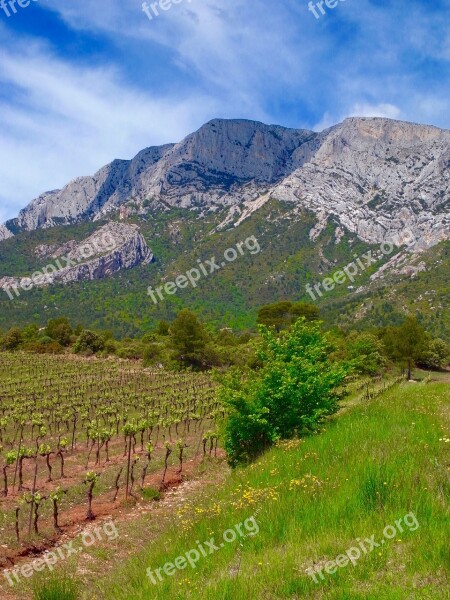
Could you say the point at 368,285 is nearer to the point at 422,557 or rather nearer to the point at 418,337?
the point at 418,337

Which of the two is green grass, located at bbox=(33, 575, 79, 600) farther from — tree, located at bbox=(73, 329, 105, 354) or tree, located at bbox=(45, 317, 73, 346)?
tree, located at bbox=(45, 317, 73, 346)

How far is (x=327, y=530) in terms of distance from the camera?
5387 mm

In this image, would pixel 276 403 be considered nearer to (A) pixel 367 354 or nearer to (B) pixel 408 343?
(A) pixel 367 354

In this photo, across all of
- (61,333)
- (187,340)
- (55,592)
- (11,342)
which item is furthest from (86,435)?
(61,333)

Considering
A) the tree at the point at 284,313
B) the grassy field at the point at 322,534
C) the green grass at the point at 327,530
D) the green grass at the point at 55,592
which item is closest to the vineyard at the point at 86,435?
the green grass at the point at 55,592

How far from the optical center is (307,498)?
21.6 feet

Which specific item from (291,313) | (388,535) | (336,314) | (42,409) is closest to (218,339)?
(291,313)

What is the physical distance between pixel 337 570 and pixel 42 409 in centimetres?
3888

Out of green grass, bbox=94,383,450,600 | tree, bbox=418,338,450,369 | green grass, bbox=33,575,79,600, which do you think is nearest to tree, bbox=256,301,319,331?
tree, bbox=418,338,450,369

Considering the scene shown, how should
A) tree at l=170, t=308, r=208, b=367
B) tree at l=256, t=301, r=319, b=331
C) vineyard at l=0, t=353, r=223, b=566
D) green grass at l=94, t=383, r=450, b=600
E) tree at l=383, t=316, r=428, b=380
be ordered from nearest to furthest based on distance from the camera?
1. green grass at l=94, t=383, r=450, b=600
2. vineyard at l=0, t=353, r=223, b=566
3. tree at l=383, t=316, r=428, b=380
4. tree at l=170, t=308, r=208, b=367
5. tree at l=256, t=301, r=319, b=331

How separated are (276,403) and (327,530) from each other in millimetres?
9110

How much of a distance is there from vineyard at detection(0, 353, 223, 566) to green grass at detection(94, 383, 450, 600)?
28.3 ft

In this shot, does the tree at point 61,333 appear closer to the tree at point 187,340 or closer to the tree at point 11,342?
the tree at point 11,342

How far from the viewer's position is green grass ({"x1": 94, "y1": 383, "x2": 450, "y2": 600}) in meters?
4.17
